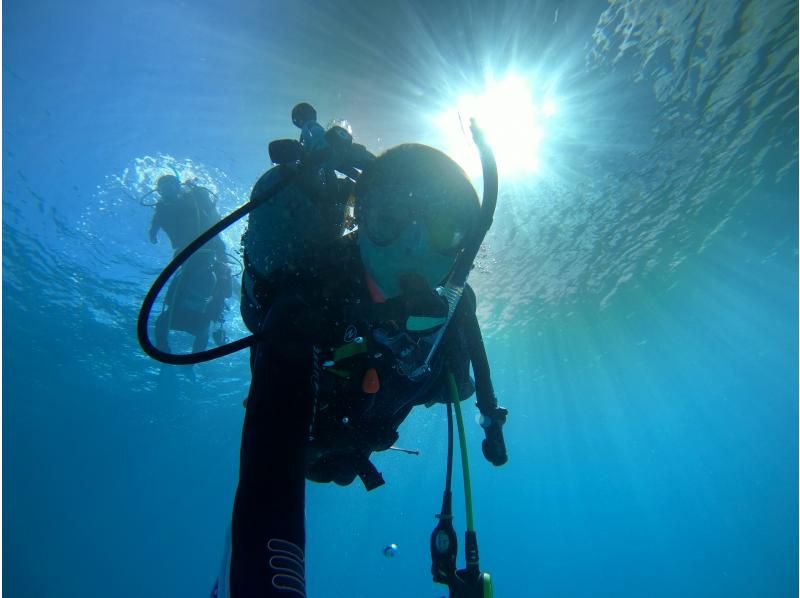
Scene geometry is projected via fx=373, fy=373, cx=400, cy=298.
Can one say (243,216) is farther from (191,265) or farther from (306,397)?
(191,265)

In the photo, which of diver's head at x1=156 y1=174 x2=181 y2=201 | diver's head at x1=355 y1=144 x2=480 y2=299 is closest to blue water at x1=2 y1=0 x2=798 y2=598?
diver's head at x1=156 y1=174 x2=181 y2=201

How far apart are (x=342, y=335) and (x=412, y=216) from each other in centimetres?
101

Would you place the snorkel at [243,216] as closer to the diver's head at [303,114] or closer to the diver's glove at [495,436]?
the diver's head at [303,114]

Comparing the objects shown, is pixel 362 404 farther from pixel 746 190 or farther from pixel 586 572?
pixel 586 572

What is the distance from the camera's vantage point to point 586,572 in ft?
303

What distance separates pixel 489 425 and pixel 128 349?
2720cm

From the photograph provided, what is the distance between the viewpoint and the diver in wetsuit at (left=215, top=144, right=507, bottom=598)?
4.49ft

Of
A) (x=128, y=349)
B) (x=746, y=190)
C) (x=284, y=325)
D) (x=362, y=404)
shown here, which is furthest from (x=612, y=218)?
(x=128, y=349)

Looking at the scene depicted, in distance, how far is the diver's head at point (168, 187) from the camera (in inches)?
479

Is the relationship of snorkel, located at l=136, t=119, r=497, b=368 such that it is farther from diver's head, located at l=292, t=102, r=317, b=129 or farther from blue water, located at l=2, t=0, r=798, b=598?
blue water, located at l=2, t=0, r=798, b=598

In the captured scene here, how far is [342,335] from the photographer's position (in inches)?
106

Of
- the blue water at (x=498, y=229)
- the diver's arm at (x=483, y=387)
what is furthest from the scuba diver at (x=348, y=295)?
the blue water at (x=498, y=229)

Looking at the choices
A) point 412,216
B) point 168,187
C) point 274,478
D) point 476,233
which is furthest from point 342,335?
point 168,187

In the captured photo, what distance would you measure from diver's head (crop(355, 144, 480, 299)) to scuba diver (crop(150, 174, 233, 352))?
1109 cm
